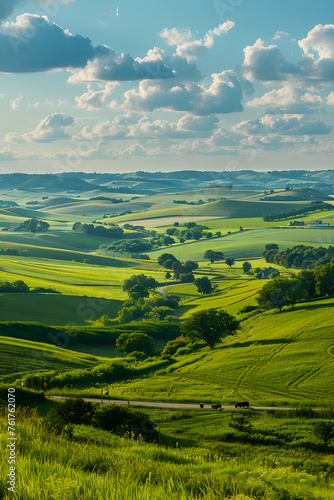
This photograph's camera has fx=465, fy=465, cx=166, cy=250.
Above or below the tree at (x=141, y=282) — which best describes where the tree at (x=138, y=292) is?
below

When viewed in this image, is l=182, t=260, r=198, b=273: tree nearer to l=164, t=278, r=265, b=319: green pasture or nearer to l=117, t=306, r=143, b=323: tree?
l=164, t=278, r=265, b=319: green pasture

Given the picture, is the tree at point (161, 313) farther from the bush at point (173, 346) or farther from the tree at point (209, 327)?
the tree at point (209, 327)

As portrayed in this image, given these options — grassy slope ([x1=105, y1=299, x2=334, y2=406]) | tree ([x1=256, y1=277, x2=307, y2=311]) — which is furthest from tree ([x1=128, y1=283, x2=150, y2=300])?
grassy slope ([x1=105, y1=299, x2=334, y2=406])

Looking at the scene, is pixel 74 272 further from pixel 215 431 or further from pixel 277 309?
pixel 215 431

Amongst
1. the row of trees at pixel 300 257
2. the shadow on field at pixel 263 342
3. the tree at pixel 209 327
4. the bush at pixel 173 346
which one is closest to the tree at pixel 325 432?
the shadow on field at pixel 263 342

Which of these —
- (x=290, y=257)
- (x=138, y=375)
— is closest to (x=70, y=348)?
(x=138, y=375)

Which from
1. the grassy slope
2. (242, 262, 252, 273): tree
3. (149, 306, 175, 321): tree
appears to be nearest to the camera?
the grassy slope
